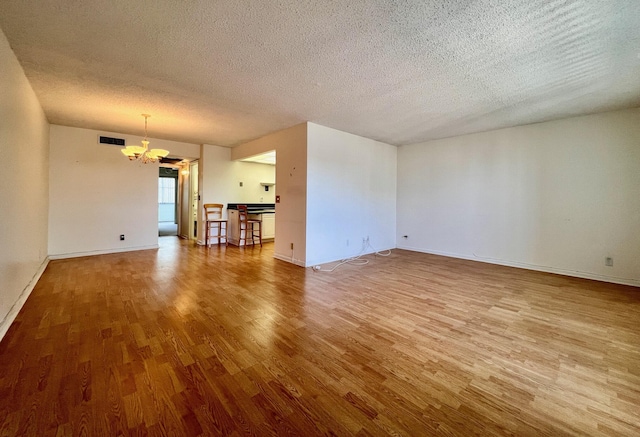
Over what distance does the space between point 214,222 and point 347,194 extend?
367 centimetres

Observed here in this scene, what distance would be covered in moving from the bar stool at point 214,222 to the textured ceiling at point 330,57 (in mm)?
2797

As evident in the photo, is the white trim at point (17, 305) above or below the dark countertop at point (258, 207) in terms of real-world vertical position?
below

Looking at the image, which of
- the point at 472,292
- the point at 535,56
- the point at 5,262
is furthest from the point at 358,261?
the point at 5,262

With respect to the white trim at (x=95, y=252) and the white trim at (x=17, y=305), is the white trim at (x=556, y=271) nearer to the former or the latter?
the white trim at (x=17, y=305)

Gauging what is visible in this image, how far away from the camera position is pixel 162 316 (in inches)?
99.6

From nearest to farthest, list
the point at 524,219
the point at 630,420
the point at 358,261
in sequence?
the point at 630,420
the point at 524,219
the point at 358,261

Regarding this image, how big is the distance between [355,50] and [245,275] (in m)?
3.30

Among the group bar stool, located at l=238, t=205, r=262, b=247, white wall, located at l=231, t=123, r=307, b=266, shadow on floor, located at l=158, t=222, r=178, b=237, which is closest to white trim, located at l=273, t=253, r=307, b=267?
white wall, located at l=231, t=123, r=307, b=266

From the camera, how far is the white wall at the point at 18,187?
2248mm

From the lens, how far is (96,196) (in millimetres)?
5320

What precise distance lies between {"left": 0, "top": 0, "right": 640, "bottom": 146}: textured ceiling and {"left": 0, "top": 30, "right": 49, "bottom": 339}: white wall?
28 centimetres

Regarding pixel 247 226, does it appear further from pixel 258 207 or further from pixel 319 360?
pixel 319 360

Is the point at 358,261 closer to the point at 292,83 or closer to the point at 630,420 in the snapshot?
the point at 292,83

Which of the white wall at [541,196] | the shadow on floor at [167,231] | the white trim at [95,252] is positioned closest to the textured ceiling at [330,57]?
the white wall at [541,196]
